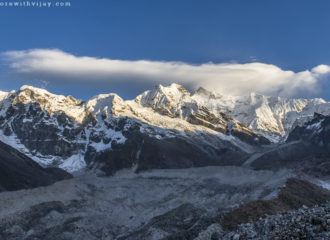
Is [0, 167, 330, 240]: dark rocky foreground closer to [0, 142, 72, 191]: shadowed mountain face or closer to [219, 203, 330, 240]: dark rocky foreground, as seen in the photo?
[219, 203, 330, 240]: dark rocky foreground

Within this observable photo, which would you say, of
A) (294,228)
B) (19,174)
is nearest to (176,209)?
(19,174)

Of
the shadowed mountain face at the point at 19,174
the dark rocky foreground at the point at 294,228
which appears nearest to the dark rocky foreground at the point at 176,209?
the dark rocky foreground at the point at 294,228

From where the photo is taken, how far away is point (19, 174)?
11388 cm

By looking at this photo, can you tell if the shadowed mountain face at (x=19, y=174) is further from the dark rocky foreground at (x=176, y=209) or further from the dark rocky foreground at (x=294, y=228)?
the dark rocky foreground at (x=294, y=228)

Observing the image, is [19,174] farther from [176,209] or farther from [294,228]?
[294,228]

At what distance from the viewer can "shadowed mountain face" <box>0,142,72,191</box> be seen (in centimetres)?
10662

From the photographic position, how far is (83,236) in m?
78.9

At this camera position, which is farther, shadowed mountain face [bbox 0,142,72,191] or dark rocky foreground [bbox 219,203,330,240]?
shadowed mountain face [bbox 0,142,72,191]

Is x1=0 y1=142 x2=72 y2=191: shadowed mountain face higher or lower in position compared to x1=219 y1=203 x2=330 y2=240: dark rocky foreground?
lower

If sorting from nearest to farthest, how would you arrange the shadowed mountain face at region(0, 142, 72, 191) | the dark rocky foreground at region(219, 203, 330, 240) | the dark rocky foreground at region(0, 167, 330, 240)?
the dark rocky foreground at region(219, 203, 330, 240)
the dark rocky foreground at region(0, 167, 330, 240)
the shadowed mountain face at region(0, 142, 72, 191)

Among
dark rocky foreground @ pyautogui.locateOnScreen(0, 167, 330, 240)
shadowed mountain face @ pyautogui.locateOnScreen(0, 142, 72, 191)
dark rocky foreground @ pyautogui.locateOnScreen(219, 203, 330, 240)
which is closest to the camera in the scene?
dark rocky foreground @ pyautogui.locateOnScreen(219, 203, 330, 240)

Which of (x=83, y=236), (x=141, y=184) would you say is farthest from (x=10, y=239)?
(x=141, y=184)

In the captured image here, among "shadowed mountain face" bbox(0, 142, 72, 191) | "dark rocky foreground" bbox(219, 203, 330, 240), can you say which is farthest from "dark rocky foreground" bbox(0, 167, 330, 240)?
"shadowed mountain face" bbox(0, 142, 72, 191)

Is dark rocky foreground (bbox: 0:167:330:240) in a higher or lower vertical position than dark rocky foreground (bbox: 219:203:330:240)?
lower
